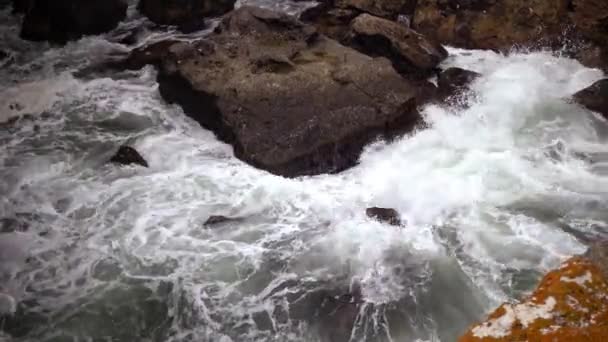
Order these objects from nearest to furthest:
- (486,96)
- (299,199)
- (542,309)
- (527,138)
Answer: (542,309)
(299,199)
(527,138)
(486,96)

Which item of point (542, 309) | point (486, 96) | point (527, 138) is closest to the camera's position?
point (542, 309)

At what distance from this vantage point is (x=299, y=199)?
784cm

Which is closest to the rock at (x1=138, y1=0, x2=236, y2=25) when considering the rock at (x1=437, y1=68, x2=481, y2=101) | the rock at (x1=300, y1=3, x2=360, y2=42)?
the rock at (x1=300, y1=3, x2=360, y2=42)

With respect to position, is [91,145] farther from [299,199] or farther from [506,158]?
[506,158]

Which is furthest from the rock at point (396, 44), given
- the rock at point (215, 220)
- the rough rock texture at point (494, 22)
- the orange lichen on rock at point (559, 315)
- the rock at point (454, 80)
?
the orange lichen on rock at point (559, 315)

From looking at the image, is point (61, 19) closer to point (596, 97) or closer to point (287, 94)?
point (287, 94)

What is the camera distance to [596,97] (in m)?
9.66

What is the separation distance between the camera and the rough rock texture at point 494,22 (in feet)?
38.1

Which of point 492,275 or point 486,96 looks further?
point 486,96

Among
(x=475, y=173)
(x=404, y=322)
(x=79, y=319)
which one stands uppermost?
(x=475, y=173)

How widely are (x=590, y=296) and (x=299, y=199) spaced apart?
5.36 m

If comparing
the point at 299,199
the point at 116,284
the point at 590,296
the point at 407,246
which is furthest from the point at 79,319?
the point at 590,296

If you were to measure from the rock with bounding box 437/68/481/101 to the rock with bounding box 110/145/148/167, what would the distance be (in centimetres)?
572

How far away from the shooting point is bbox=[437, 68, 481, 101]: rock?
10258mm
